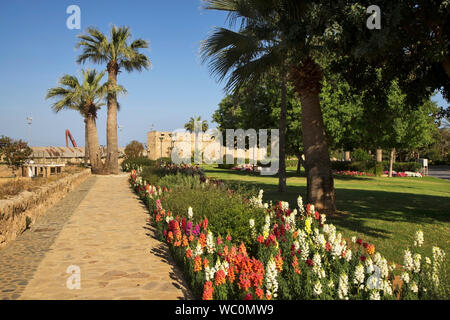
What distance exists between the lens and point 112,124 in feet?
84.1

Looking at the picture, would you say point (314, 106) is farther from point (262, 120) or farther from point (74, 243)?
point (262, 120)

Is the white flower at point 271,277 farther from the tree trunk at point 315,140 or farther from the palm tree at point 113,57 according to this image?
the palm tree at point 113,57

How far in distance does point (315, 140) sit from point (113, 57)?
20.1 m

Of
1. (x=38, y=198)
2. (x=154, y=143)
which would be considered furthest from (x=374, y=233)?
(x=154, y=143)

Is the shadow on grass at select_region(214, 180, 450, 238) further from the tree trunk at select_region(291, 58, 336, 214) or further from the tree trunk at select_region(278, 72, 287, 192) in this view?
the tree trunk at select_region(278, 72, 287, 192)

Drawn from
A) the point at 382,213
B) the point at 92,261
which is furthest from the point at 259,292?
the point at 382,213

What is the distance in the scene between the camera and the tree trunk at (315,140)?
368 inches

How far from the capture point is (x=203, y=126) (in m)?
76.1

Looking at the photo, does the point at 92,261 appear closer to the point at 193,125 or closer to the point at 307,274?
the point at 307,274

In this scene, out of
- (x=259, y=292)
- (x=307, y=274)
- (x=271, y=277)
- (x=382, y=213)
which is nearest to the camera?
(x=259, y=292)

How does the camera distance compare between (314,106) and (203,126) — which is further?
(203,126)

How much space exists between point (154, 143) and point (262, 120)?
4116 centimetres

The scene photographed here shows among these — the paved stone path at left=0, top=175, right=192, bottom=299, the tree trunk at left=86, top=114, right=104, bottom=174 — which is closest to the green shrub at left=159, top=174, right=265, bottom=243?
the paved stone path at left=0, top=175, right=192, bottom=299

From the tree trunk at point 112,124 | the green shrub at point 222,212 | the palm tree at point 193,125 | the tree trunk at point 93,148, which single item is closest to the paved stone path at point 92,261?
the green shrub at point 222,212
